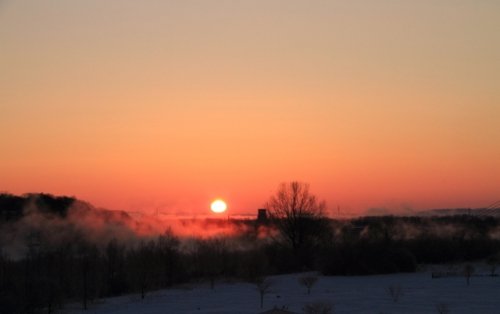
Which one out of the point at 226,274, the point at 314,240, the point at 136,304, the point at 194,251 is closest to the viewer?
the point at 136,304

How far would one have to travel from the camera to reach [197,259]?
3988 centimetres

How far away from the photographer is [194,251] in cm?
4162

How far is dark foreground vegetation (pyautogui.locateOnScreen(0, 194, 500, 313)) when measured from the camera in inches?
1132

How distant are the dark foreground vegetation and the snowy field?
143 centimetres

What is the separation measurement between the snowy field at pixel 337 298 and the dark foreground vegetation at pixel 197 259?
1430 mm

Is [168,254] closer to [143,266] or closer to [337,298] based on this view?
[143,266]

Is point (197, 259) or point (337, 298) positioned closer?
point (337, 298)

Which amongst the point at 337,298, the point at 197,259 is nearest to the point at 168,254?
the point at 197,259

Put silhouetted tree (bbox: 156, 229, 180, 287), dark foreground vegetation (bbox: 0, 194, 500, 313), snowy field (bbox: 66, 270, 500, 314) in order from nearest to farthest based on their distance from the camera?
snowy field (bbox: 66, 270, 500, 314)
dark foreground vegetation (bbox: 0, 194, 500, 313)
silhouetted tree (bbox: 156, 229, 180, 287)

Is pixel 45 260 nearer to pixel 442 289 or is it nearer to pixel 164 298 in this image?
pixel 164 298

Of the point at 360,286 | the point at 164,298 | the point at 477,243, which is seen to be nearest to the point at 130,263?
the point at 164,298

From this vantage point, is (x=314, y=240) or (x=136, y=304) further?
(x=314, y=240)

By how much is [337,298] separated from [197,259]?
53.1 feet

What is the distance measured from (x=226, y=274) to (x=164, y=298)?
32.8ft
